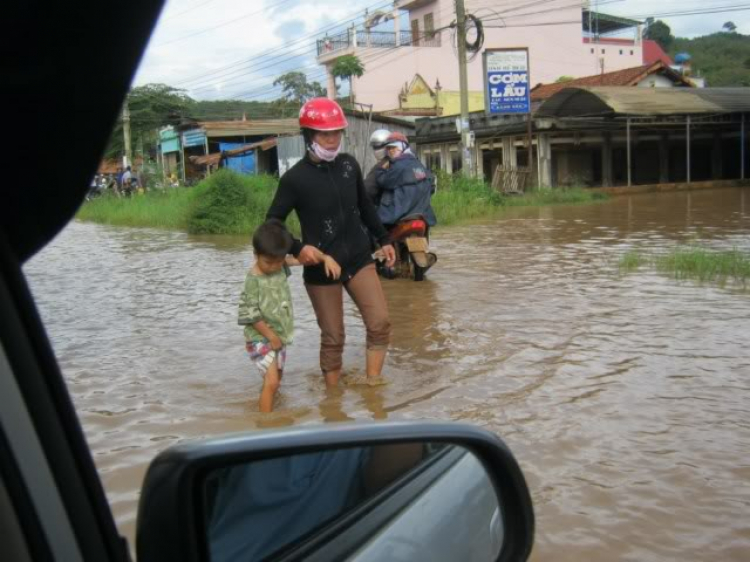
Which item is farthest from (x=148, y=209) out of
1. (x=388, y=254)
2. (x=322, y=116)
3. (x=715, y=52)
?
(x=715, y=52)

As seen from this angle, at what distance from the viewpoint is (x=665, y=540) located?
3.57 meters

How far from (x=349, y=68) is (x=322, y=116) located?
149 feet

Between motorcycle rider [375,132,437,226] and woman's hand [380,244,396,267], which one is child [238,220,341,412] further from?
motorcycle rider [375,132,437,226]

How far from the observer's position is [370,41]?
51.5 meters

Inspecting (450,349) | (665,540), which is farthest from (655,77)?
(665,540)

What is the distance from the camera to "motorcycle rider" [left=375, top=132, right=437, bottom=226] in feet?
30.0

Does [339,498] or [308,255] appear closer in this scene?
[339,498]

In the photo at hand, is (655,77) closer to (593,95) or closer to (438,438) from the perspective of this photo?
(593,95)

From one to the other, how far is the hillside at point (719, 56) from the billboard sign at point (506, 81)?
37.1 metres

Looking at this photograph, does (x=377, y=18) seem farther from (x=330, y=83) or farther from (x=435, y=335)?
(x=435, y=335)

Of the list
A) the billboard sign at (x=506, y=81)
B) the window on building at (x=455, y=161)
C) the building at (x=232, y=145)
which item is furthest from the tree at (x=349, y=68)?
the billboard sign at (x=506, y=81)

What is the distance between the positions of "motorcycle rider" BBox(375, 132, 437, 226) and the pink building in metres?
39.6

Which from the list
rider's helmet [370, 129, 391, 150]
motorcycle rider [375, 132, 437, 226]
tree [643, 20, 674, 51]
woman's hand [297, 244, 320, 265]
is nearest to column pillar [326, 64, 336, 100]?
motorcycle rider [375, 132, 437, 226]

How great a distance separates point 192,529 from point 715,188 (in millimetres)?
30795
